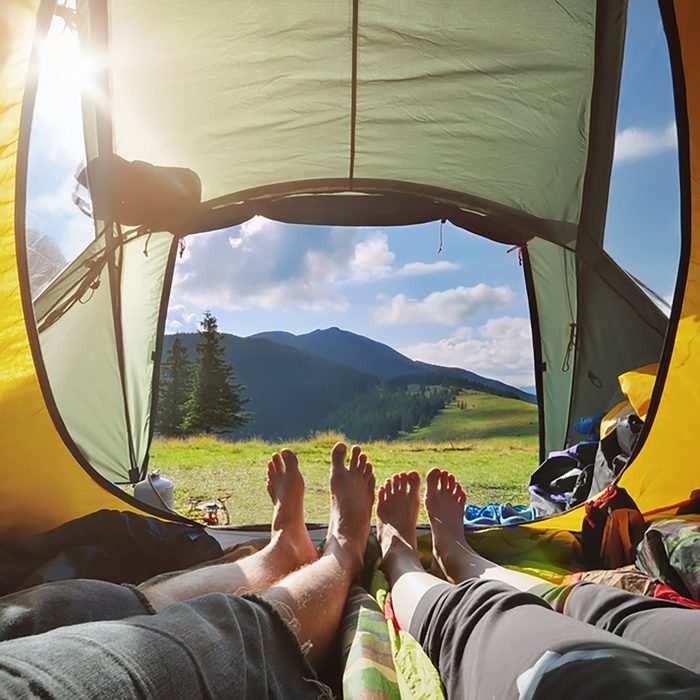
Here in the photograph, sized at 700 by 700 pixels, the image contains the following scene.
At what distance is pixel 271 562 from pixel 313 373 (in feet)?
Answer: 22.9

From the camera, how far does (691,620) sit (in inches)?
21.0

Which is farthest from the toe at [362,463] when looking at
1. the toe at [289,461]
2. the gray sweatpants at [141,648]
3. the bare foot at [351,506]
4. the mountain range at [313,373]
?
the mountain range at [313,373]

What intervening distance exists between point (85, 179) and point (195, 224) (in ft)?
1.42

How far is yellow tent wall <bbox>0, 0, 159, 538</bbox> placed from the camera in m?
0.96

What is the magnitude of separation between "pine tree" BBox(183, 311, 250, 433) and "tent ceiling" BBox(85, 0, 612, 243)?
12.0ft

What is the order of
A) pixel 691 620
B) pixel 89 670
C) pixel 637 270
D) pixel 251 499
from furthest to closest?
1. pixel 251 499
2. pixel 637 270
3. pixel 691 620
4. pixel 89 670

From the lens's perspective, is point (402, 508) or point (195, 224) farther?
point (195, 224)

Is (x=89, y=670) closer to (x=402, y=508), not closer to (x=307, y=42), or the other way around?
(x=402, y=508)

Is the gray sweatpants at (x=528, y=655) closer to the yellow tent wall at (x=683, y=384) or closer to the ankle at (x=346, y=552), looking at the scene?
the ankle at (x=346, y=552)

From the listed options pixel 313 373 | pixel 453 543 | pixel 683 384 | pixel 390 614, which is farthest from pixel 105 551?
pixel 313 373

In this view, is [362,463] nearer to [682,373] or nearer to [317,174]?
[682,373]

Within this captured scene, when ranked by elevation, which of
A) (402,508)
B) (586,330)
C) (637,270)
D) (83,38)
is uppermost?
(83,38)

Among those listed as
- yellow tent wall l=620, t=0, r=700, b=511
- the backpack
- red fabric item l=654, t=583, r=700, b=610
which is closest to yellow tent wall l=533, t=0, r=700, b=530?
yellow tent wall l=620, t=0, r=700, b=511

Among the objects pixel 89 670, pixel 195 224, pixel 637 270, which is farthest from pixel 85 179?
pixel 637 270
